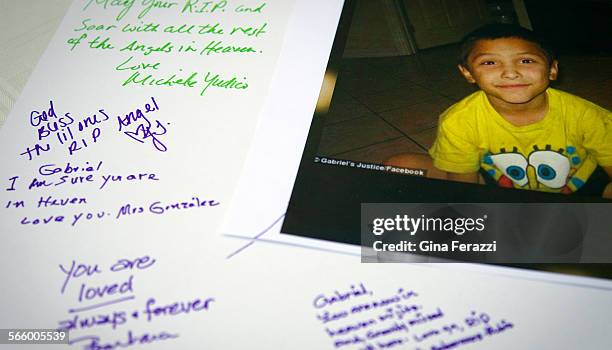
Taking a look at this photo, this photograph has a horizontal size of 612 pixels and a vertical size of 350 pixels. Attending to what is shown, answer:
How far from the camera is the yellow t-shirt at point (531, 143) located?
294 mm

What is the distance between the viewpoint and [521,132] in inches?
12.1

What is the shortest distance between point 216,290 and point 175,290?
3cm

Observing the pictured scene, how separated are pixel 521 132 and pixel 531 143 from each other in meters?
0.01

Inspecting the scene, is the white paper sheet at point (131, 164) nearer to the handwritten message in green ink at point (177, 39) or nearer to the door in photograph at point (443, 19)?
the handwritten message in green ink at point (177, 39)

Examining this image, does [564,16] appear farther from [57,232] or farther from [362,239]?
[57,232]

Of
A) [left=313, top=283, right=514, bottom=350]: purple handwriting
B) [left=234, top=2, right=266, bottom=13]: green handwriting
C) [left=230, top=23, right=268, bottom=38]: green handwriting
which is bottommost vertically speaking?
[left=313, top=283, right=514, bottom=350]: purple handwriting

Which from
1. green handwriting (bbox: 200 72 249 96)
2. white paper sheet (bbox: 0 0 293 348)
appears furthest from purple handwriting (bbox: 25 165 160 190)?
green handwriting (bbox: 200 72 249 96)

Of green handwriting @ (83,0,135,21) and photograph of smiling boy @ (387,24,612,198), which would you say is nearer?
photograph of smiling boy @ (387,24,612,198)

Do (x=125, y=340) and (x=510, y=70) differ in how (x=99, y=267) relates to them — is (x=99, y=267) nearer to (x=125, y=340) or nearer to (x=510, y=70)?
(x=125, y=340)

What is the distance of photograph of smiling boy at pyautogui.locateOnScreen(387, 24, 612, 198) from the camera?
0.29 m

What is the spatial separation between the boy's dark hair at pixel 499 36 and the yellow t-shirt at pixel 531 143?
0.16ft

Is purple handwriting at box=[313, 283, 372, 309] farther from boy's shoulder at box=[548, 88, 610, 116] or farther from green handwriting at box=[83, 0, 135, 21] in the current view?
green handwriting at box=[83, 0, 135, 21]

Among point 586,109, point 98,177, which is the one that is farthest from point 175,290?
point 586,109

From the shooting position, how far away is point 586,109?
314 millimetres
